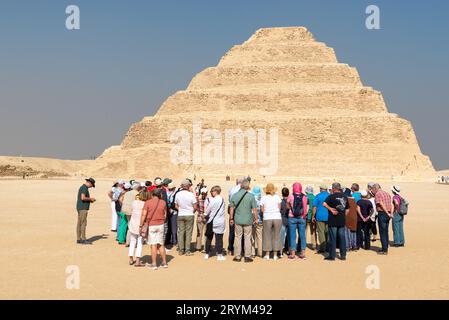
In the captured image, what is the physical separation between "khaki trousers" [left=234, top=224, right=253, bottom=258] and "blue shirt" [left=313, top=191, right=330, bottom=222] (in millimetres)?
1618

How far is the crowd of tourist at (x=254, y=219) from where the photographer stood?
31.0 feet

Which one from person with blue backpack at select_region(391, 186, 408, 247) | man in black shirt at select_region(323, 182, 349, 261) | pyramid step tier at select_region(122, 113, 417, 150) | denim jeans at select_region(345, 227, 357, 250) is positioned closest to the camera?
man in black shirt at select_region(323, 182, 349, 261)

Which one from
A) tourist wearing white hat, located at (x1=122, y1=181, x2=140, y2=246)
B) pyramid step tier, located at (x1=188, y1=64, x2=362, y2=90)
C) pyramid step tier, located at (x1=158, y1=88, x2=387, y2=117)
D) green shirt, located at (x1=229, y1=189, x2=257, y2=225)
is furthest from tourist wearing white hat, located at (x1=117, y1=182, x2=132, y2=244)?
pyramid step tier, located at (x1=188, y1=64, x2=362, y2=90)

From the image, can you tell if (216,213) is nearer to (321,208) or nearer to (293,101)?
(321,208)

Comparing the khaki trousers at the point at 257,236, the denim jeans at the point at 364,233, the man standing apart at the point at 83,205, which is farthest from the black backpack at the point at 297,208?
the man standing apart at the point at 83,205

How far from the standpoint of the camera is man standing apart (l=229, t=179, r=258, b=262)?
9859mm

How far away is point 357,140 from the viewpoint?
6347cm

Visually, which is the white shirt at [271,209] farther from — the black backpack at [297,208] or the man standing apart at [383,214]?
the man standing apart at [383,214]

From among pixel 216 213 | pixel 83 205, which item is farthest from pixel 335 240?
pixel 83 205

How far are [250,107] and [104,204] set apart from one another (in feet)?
158

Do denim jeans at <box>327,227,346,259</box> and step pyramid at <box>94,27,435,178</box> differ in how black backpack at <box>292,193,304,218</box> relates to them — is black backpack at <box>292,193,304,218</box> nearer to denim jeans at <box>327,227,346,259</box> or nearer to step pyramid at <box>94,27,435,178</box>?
denim jeans at <box>327,227,346,259</box>

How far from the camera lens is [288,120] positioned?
66.1 metres
